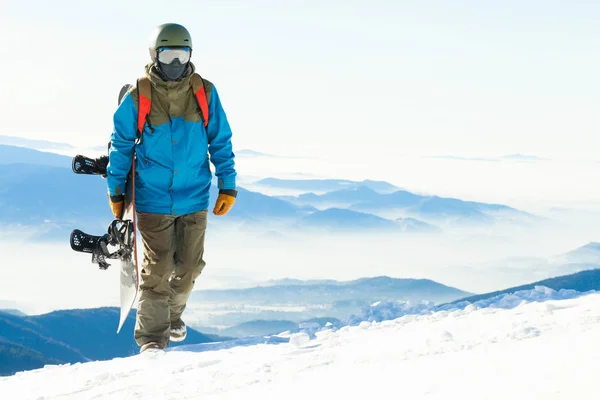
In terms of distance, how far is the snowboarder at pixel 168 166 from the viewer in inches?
263

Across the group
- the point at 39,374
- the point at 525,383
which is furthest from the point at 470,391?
the point at 39,374

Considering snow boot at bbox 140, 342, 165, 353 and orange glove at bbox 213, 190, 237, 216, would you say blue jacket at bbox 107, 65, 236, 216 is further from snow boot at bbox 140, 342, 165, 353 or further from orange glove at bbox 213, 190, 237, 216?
snow boot at bbox 140, 342, 165, 353

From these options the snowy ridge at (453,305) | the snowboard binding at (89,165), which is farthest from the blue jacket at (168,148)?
the snowy ridge at (453,305)

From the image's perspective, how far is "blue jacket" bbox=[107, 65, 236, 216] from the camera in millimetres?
6703

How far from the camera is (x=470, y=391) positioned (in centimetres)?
392

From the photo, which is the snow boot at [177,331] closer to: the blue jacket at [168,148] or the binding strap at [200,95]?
the blue jacket at [168,148]

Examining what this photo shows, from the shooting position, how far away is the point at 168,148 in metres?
6.79

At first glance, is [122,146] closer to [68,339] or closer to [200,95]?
[200,95]

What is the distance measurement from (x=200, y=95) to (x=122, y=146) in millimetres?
868

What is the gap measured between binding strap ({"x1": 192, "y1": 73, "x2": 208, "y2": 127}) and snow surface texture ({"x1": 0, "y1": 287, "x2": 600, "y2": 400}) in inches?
87.6

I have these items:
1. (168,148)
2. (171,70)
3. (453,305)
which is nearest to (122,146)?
(168,148)

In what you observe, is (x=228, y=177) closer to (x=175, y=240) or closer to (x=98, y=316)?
(x=175, y=240)

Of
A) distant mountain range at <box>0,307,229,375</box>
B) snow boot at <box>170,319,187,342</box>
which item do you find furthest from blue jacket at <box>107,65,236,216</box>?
distant mountain range at <box>0,307,229,375</box>

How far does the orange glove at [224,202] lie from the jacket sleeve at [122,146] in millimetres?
962
